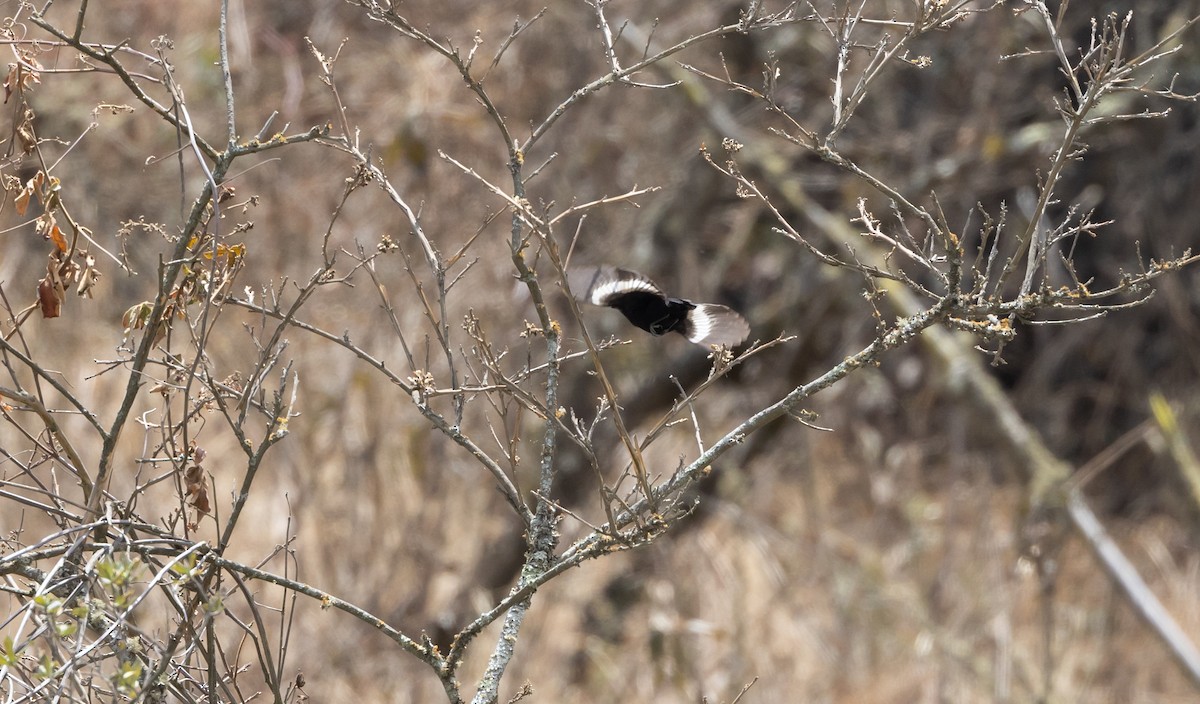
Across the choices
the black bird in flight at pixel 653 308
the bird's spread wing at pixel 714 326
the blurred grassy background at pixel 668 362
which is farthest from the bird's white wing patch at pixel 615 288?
the blurred grassy background at pixel 668 362

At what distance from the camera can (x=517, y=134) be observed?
22.8 feet

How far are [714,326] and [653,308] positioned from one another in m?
0.13

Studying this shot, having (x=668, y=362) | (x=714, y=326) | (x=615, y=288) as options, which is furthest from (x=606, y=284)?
(x=668, y=362)

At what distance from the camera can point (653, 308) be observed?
8.65 feet

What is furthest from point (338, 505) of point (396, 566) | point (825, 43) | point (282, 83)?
point (825, 43)

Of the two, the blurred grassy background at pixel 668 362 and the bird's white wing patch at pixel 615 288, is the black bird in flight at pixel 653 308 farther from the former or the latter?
the blurred grassy background at pixel 668 362

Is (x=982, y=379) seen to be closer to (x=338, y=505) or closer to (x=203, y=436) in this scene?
(x=338, y=505)

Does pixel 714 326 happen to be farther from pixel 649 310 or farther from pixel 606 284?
pixel 606 284

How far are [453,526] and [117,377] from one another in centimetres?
195

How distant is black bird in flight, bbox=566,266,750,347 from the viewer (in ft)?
8.47

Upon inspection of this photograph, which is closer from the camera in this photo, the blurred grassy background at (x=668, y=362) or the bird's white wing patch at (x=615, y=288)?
the bird's white wing patch at (x=615, y=288)

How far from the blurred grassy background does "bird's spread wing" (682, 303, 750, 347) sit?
2850 millimetres

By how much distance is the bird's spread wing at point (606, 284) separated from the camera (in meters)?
2.59

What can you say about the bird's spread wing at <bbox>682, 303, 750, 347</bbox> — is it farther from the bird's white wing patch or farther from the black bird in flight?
the bird's white wing patch
